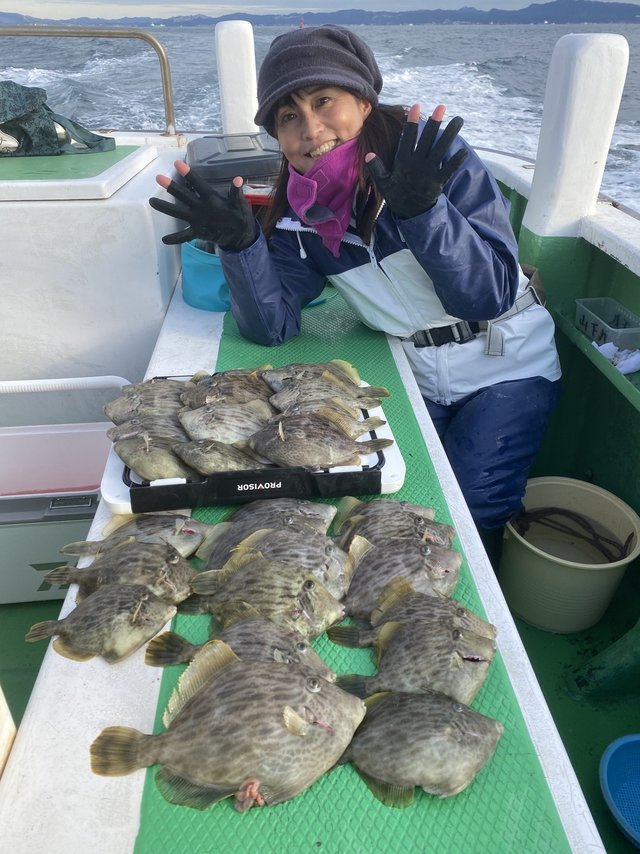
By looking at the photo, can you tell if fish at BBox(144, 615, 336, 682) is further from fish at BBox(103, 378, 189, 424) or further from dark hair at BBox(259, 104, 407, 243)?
dark hair at BBox(259, 104, 407, 243)

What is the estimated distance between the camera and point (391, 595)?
140cm

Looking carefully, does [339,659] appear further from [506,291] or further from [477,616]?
[506,291]

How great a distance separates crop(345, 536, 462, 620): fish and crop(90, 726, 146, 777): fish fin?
0.54 m

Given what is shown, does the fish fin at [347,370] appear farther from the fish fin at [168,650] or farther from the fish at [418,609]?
the fish fin at [168,650]

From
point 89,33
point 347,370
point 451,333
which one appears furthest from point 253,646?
point 89,33

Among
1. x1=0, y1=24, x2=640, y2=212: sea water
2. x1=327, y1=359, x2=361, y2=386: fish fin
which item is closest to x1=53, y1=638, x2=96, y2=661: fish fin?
x1=327, y1=359, x2=361, y2=386: fish fin

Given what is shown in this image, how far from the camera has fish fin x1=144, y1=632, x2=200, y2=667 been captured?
1294 millimetres

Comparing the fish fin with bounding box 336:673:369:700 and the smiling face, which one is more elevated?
the smiling face

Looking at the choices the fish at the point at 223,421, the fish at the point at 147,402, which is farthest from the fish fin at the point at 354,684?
the fish at the point at 147,402

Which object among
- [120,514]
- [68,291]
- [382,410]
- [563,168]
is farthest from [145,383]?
[563,168]

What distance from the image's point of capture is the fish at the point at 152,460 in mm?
1699

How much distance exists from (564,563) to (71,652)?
1.95 m

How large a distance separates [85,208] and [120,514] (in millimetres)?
1623

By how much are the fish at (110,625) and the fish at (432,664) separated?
452mm
